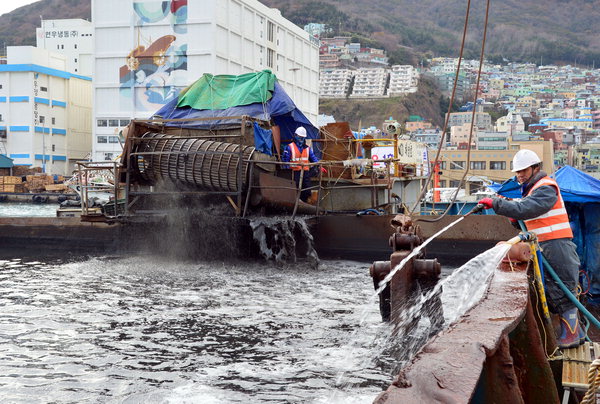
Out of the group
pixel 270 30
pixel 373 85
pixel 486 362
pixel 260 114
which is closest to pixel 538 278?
pixel 486 362

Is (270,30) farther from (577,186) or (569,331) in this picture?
(569,331)

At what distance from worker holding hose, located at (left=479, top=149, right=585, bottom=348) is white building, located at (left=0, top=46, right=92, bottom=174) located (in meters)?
71.6

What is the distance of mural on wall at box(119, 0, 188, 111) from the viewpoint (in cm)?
5200

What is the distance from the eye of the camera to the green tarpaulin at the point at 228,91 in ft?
49.4

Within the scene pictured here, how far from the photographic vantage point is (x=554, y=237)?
574 cm

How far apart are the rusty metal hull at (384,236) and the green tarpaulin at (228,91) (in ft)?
10.6

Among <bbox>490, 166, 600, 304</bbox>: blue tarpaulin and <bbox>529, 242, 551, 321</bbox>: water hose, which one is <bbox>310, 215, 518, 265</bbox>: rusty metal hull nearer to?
<bbox>490, 166, 600, 304</bbox>: blue tarpaulin

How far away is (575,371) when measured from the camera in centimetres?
470

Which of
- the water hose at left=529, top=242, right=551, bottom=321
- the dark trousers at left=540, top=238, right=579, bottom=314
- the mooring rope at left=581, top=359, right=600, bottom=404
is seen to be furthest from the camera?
the dark trousers at left=540, top=238, right=579, bottom=314

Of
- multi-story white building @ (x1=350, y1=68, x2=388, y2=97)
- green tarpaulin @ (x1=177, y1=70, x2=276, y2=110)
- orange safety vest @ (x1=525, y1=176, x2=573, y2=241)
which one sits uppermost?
multi-story white building @ (x1=350, y1=68, x2=388, y2=97)

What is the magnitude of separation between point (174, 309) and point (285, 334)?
223cm

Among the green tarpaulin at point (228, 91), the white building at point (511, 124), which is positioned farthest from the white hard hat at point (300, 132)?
the white building at point (511, 124)

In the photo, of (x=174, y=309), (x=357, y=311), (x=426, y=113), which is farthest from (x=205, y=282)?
(x=426, y=113)

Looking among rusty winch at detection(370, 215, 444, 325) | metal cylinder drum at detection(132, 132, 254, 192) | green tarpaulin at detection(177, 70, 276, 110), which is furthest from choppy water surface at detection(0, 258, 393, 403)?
green tarpaulin at detection(177, 70, 276, 110)
